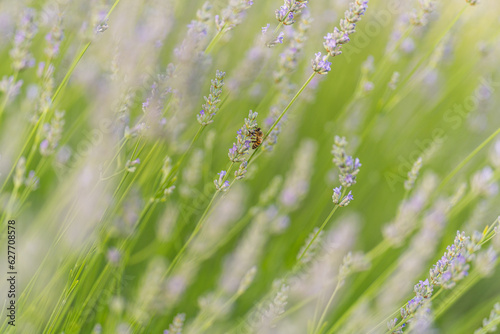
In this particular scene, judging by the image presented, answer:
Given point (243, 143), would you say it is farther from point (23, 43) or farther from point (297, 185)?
point (297, 185)

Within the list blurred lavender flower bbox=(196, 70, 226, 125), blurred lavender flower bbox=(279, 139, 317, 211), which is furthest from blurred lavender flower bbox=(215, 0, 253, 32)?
blurred lavender flower bbox=(279, 139, 317, 211)

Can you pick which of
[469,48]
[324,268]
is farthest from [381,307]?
[469,48]

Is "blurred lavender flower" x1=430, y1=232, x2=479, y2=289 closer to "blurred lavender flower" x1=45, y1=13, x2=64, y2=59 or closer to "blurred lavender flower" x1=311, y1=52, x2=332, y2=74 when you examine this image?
"blurred lavender flower" x1=311, y1=52, x2=332, y2=74

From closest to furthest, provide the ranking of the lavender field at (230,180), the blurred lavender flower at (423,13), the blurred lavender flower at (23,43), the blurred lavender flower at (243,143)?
the blurred lavender flower at (243,143) → the lavender field at (230,180) → the blurred lavender flower at (23,43) → the blurred lavender flower at (423,13)

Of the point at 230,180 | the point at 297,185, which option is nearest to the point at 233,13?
the point at 297,185

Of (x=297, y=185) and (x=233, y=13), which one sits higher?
(x=233, y=13)

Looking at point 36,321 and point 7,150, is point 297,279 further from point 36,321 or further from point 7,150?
point 7,150

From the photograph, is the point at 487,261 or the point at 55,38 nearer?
the point at 487,261

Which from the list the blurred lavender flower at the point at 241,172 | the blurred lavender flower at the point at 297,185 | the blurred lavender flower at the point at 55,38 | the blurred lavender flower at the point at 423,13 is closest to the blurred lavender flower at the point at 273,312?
the blurred lavender flower at the point at 241,172

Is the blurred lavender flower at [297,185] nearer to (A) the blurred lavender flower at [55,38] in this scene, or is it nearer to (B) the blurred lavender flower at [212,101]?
(B) the blurred lavender flower at [212,101]
